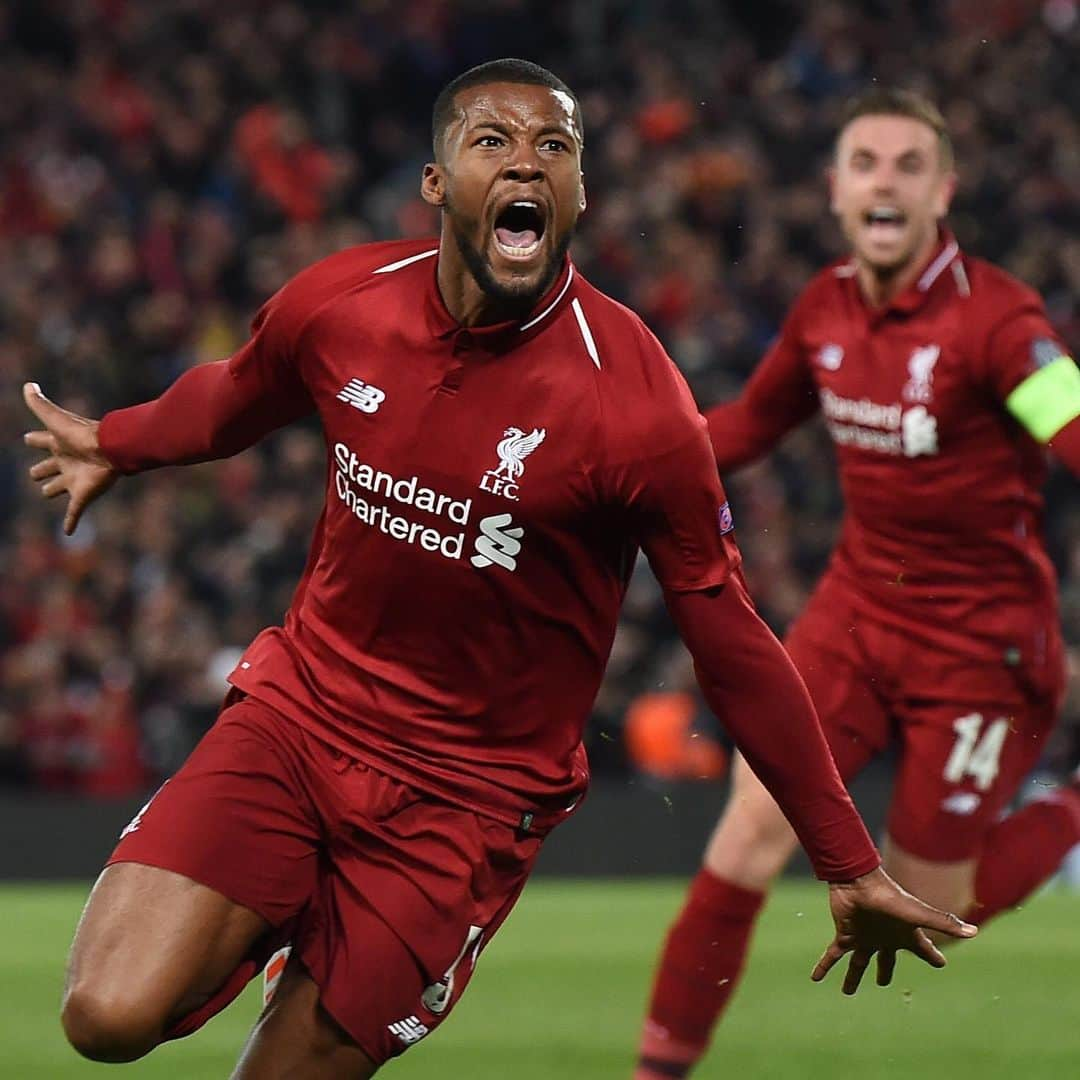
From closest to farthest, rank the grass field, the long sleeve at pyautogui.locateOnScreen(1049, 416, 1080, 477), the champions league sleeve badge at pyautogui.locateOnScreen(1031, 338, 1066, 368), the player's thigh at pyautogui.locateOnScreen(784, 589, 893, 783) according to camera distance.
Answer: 1. the long sleeve at pyautogui.locateOnScreen(1049, 416, 1080, 477)
2. the champions league sleeve badge at pyautogui.locateOnScreen(1031, 338, 1066, 368)
3. the player's thigh at pyautogui.locateOnScreen(784, 589, 893, 783)
4. the grass field

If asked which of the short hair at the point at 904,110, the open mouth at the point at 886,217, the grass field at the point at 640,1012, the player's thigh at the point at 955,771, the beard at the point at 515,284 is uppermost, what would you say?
the short hair at the point at 904,110

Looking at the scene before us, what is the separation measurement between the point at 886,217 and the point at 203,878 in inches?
115

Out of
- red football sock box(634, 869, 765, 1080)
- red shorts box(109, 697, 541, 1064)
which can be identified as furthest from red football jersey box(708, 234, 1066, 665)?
red shorts box(109, 697, 541, 1064)

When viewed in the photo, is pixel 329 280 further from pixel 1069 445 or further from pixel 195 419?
pixel 1069 445

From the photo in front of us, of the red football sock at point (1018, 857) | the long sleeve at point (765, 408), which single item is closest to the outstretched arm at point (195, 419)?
the long sleeve at point (765, 408)

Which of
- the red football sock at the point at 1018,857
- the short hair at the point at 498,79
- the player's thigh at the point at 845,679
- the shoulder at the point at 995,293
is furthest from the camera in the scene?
the red football sock at the point at 1018,857

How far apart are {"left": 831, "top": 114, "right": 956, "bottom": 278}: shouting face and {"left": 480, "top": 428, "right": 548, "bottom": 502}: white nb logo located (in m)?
2.25

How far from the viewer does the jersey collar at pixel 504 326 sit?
4.18m

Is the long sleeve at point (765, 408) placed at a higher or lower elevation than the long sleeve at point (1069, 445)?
lower

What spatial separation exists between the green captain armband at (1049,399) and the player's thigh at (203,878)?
2203mm

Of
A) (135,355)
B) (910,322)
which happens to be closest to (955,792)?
(910,322)

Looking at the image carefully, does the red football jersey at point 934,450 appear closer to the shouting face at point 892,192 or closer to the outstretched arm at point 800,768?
the shouting face at point 892,192

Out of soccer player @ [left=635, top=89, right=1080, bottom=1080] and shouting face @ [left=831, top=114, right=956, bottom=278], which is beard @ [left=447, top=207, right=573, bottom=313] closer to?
soccer player @ [left=635, top=89, right=1080, bottom=1080]

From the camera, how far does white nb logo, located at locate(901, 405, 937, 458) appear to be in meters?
5.92
